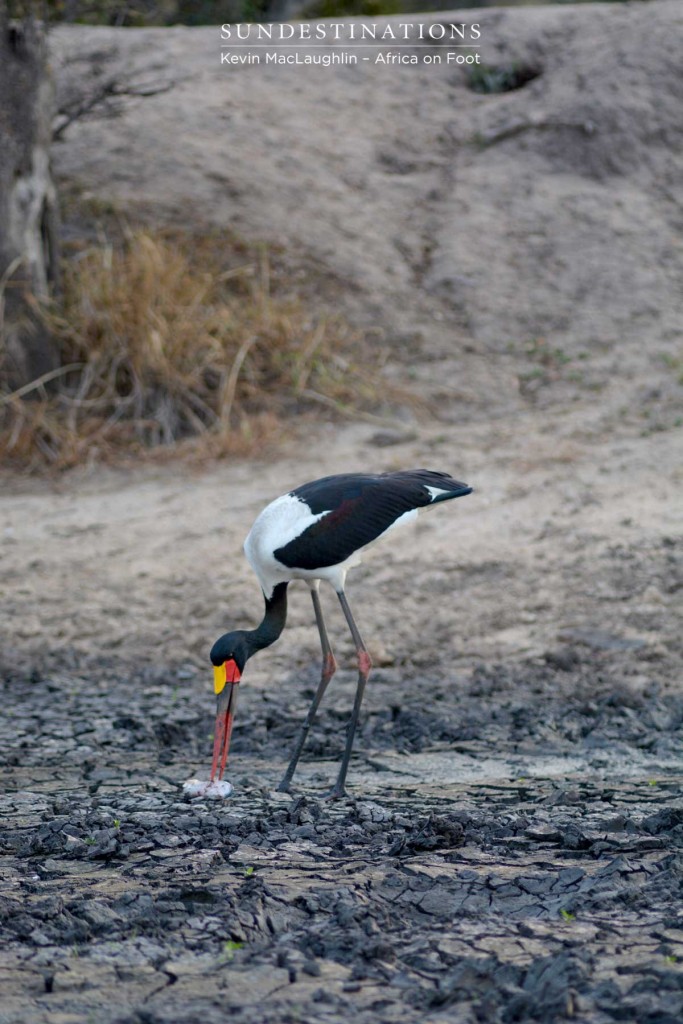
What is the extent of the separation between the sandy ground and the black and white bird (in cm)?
31

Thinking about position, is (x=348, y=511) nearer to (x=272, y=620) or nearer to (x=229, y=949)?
(x=272, y=620)

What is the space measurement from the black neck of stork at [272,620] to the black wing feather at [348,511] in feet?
Result: 0.78

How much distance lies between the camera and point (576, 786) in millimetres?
4289

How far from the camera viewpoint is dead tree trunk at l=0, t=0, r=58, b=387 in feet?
26.9

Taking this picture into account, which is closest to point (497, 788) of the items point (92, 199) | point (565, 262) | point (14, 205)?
point (14, 205)

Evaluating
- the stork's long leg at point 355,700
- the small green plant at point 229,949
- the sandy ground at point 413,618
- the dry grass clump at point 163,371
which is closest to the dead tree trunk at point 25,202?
the dry grass clump at point 163,371

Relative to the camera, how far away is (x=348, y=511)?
4.54 meters

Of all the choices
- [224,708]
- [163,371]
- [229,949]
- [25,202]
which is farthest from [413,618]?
[25,202]

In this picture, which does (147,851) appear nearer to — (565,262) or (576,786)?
(576,786)

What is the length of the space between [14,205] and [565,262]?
13.8 ft

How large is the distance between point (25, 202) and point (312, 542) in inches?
193

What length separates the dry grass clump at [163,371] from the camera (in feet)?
27.2

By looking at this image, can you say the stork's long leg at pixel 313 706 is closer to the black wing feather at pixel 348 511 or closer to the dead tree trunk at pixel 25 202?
the black wing feather at pixel 348 511

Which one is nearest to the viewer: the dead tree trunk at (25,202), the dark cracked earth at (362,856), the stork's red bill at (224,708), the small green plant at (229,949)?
the dark cracked earth at (362,856)
